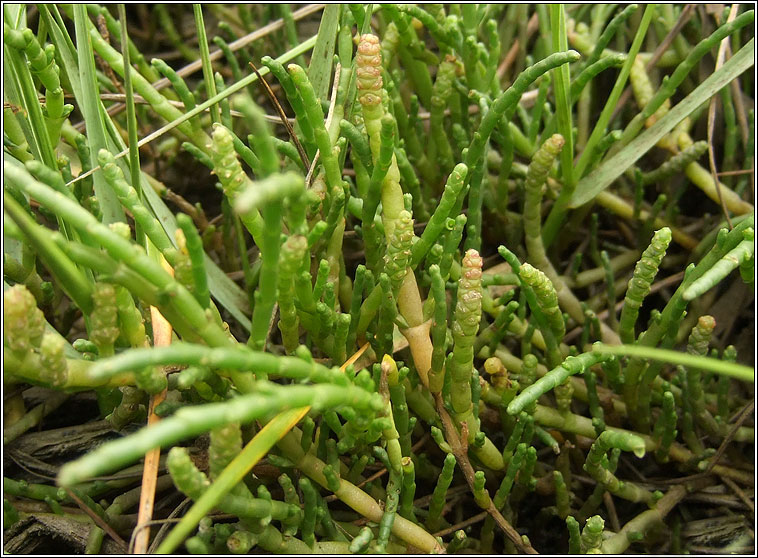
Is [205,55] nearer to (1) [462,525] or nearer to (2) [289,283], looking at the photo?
(2) [289,283]

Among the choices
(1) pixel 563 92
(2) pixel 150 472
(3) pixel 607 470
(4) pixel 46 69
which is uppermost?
(4) pixel 46 69

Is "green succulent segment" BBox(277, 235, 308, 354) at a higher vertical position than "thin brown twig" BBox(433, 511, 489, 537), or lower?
higher

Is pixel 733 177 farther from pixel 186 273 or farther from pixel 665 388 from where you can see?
pixel 186 273

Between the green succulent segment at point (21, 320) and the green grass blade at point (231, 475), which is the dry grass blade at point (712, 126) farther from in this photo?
the green succulent segment at point (21, 320)

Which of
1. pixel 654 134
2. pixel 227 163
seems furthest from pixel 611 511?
pixel 227 163

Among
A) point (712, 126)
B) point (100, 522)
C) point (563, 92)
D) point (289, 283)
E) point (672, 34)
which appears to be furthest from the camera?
point (672, 34)

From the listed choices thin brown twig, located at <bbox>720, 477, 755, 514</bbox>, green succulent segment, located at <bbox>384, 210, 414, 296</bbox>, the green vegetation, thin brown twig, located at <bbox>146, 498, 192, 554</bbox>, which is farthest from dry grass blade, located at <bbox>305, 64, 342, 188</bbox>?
thin brown twig, located at <bbox>720, 477, 755, 514</bbox>

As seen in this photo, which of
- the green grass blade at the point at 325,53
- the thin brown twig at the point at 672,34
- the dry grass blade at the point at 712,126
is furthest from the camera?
the thin brown twig at the point at 672,34

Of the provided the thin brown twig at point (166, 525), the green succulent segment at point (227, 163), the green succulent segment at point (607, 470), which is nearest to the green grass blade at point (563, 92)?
the green succulent segment at point (607, 470)

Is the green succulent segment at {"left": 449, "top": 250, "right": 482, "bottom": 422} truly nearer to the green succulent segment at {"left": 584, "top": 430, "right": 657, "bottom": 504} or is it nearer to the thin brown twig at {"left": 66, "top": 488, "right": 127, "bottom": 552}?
the green succulent segment at {"left": 584, "top": 430, "right": 657, "bottom": 504}

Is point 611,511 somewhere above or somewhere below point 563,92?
below
